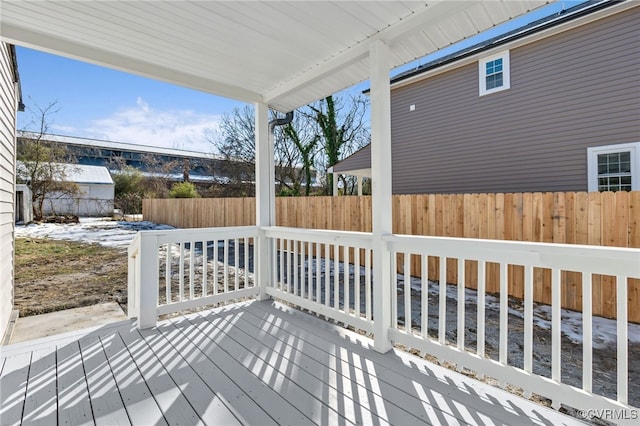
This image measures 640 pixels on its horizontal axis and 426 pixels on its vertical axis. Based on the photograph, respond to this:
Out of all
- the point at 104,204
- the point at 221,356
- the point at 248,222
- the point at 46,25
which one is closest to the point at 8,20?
the point at 46,25

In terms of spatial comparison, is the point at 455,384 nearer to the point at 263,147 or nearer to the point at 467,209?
the point at 263,147

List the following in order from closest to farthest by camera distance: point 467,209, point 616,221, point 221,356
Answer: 1. point 221,356
2. point 616,221
3. point 467,209

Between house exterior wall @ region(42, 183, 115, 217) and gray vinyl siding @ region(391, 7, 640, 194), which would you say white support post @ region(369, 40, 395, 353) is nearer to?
gray vinyl siding @ region(391, 7, 640, 194)

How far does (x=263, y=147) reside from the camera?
12.4 ft

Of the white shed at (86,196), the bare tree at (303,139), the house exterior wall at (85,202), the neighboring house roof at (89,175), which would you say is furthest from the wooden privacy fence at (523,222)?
the house exterior wall at (85,202)

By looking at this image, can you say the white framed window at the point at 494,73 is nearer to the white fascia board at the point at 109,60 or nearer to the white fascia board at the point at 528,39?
the white fascia board at the point at 528,39

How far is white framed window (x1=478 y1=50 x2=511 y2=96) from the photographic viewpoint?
706 centimetres

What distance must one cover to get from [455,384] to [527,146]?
21.9 feet

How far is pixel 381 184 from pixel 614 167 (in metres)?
6.21

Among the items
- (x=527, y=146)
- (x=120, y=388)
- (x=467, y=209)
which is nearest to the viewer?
(x=120, y=388)

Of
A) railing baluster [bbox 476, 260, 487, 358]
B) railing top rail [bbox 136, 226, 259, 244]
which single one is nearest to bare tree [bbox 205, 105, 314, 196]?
railing top rail [bbox 136, 226, 259, 244]

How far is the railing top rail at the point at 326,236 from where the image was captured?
267 cm

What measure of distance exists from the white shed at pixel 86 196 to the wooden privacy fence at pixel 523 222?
54.8 feet

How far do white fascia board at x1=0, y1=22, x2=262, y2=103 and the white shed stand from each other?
57.2 ft
